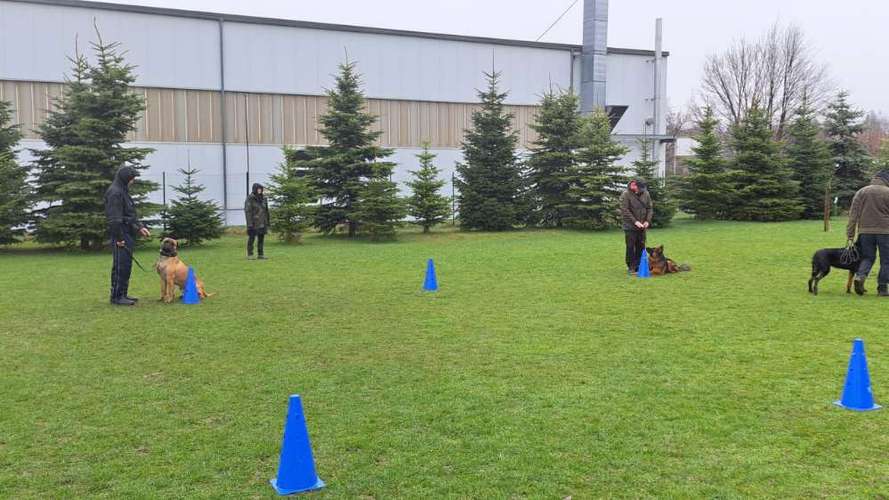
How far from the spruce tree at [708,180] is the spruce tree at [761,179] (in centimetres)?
56

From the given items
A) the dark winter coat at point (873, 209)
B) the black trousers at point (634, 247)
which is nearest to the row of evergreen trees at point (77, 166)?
the black trousers at point (634, 247)

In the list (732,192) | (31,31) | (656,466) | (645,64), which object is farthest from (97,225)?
(645,64)

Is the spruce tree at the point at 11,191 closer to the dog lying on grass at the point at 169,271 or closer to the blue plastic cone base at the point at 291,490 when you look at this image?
the dog lying on grass at the point at 169,271

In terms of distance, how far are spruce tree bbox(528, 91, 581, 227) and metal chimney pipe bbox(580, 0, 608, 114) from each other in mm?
7855

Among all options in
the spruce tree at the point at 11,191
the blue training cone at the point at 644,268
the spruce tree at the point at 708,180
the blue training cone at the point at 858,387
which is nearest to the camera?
the blue training cone at the point at 858,387

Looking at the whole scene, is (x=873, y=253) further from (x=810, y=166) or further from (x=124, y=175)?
(x=810, y=166)

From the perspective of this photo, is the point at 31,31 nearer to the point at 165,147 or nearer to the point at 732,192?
the point at 165,147

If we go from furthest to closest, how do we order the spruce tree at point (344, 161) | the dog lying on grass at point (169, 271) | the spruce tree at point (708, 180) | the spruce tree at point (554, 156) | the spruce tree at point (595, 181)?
the spruce tree at point (708, 180) → the spruce tree at point (554, 156) → the spruce tree at point (595, 181) → the spruce tree at point (344, 161) → the dog lying on grass at point (169, 271)

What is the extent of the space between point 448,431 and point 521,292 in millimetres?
6703

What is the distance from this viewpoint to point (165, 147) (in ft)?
98.0

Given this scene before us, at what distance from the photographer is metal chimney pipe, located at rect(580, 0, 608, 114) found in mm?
34219

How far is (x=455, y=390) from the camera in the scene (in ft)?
19.5

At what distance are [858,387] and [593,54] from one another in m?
31.9

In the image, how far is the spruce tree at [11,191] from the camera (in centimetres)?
1909
